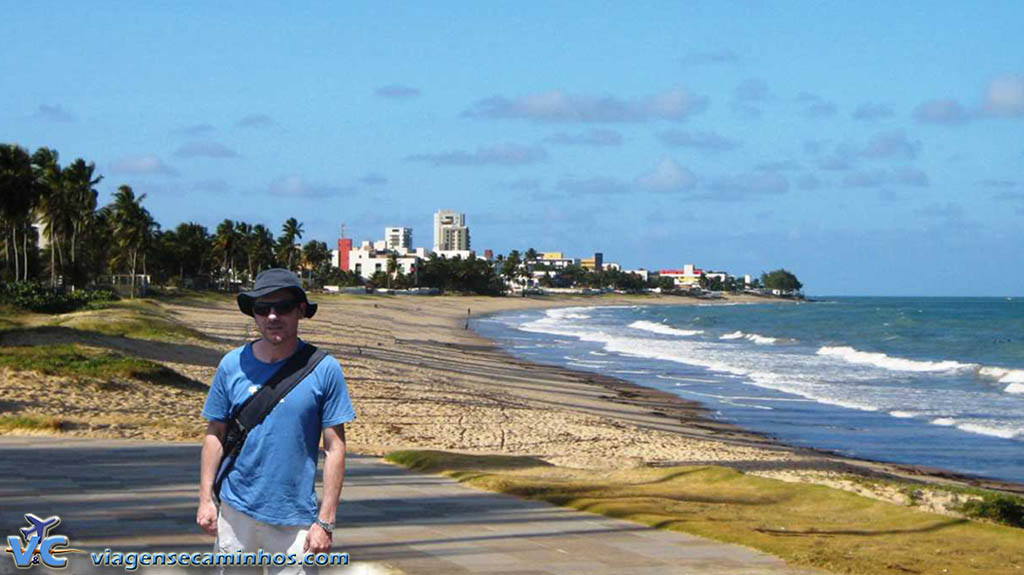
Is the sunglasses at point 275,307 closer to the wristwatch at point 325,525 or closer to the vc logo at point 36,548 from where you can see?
the wristwatch at point 325,525

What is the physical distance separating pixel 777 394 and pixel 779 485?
20.9 m

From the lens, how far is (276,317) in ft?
15.5

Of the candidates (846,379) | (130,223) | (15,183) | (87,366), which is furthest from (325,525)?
(130,223)

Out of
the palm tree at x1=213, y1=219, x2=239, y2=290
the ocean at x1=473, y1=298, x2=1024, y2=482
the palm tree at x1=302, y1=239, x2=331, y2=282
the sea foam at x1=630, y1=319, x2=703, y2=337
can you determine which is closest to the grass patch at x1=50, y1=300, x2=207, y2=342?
the ocean at x1=473, y1=298, x2=1024, y2=482

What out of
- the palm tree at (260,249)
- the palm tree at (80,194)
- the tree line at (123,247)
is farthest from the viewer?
the palm tree at (260,249)

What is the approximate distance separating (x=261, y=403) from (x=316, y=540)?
1.96 feet

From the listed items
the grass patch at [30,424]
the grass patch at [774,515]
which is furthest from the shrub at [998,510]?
the grass patch at [30,424]

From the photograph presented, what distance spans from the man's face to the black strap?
0.10 m

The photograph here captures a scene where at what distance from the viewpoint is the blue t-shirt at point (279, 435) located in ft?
15.2

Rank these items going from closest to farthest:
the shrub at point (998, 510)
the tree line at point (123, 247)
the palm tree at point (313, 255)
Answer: the shrub at point (998, 510), the tree line at point (123, 247), the palm tree at point (313, 255)

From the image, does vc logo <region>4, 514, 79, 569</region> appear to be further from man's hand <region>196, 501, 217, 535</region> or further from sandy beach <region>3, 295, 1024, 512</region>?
sandy beach <region>3, 295, 1024, 512</region>

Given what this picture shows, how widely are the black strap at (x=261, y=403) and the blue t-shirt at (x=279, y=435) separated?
0.02m

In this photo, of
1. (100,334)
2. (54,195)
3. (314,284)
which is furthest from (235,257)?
(100,334)

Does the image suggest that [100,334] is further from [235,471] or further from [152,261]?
[152,261]
